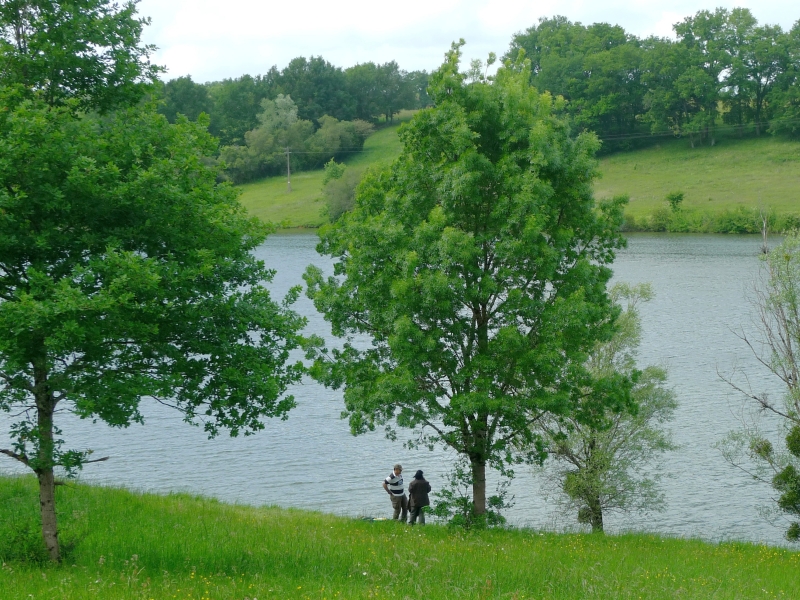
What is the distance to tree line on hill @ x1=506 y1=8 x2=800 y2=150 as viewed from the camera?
141250mm

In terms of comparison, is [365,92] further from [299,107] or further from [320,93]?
[299,107]

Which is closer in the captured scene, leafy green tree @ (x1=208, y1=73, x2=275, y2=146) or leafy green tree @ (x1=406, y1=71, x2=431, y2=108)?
leafy green tree @ (x1=208, y1=73, x2=275, y2=146)

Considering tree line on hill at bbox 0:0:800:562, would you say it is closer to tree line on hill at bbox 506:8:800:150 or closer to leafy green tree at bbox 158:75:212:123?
leafy green tree at bbox 158:75:212:123

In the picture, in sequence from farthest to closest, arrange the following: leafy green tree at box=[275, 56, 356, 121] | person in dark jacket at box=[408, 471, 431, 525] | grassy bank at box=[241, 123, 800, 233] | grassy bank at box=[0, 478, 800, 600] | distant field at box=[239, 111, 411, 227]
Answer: leafy green tree at box=[275, 56, 356, 121], distant field at box=[239, 111, 411, 227], grassy bank at box=[241, 123, 800, 233], person in dark jacket at box=[408, 471, 431, 525], grassy bank at box=[0, 478, 800, 600]

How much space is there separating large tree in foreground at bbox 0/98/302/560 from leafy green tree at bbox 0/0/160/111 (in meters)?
0.58

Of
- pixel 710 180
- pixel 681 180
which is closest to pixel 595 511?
pixel 710 180

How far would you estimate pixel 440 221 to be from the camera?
813 inches

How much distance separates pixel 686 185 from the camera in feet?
397

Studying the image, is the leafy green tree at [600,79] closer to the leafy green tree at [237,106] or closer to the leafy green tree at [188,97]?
the leafy green tree at [237,106]

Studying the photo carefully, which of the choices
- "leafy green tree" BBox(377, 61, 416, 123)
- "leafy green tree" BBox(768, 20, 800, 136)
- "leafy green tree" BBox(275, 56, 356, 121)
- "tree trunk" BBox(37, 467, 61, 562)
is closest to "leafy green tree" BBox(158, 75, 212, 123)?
"leafy green tree" BBox(275, 56, 356, 121)

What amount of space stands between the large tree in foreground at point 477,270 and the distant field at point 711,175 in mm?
84655

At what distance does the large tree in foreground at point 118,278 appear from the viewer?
1205 centimetres

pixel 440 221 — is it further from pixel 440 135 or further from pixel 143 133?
pixel 143 133

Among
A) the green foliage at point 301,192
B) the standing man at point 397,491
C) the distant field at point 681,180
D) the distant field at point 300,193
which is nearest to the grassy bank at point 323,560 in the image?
the standing man at point 397,491
